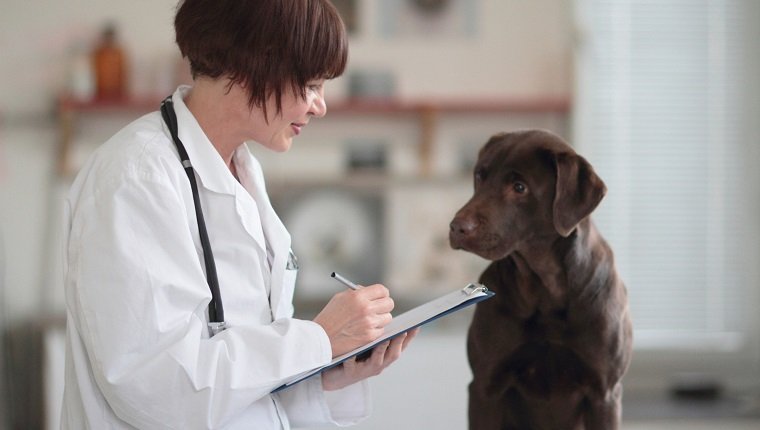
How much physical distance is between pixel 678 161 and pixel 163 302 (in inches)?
117

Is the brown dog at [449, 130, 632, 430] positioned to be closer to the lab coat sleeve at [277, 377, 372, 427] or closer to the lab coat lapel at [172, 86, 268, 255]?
the lab coat sleeve at [277, 377, 372, 427]

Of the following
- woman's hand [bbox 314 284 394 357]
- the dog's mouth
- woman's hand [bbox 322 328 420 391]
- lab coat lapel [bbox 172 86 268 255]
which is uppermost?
lab coat lapel [bbox 172 86 268 255]

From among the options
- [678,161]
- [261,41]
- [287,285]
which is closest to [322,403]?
[287,285]

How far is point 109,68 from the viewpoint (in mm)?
3381

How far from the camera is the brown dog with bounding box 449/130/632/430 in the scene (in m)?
1.43

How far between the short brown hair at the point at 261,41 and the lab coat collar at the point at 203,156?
79 mm

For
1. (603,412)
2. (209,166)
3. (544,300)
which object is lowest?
(603,412)

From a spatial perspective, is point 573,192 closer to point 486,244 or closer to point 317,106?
point 486,244

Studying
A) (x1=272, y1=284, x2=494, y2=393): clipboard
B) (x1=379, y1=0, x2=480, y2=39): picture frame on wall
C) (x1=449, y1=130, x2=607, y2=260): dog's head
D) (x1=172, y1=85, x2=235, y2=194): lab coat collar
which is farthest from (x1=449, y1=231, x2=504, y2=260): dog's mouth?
(x1=379, y1=0, x2=480, y2=39): picture frame on wall

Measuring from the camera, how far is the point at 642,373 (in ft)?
12.0

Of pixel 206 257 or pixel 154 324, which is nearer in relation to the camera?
pixel 154 324

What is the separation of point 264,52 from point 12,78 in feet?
8.00

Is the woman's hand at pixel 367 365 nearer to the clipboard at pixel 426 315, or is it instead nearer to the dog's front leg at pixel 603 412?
the clipboard at pixel 426 315

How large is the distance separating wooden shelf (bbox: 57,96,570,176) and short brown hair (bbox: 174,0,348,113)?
6.88ft
